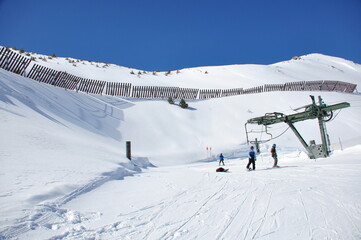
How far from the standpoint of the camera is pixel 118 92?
20438 mm

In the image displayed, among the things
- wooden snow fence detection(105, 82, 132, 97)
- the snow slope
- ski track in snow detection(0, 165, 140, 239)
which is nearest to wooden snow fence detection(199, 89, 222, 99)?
wooden snow fence detection(105, 82, 132, 97)

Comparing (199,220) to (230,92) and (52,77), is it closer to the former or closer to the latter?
(52,77)

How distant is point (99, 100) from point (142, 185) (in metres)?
13.8

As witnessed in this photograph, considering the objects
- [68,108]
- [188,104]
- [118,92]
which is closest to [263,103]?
[188,104]

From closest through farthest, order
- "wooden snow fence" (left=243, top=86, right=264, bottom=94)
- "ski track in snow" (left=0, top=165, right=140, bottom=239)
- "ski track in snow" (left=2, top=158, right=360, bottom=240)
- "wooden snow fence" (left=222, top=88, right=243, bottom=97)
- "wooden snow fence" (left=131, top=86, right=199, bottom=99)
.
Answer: "ski track in snow" (left=0, top=165, right=140, bottom=239) < "ski track in snow" (left=2, top=158, right=360, bottom=240) < "wooden snow fence" (left=131, top=86, right=199, bottom=99) < "wooden snow fence" (left=222, top=88, right=243, bottom=97) < "wooden snow fence" (left=243, top=86, right=264, bottom=94)

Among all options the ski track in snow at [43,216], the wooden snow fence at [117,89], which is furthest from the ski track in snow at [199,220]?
the wooden snow fence at [117,89]

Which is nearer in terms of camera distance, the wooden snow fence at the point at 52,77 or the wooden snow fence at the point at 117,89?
the wooden snow fence at the point at 52,77

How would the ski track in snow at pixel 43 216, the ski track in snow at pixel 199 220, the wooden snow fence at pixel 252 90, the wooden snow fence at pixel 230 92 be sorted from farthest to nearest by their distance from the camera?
the wooden snow fence at pixel 252 90 < the wooden snow fence at pixel 230 92 < the ski track in snow at pixel 199 220 < the ski track in snow at pixel 43 216

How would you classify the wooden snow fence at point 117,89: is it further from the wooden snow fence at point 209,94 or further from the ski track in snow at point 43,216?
the ski track in snow at point 43,216

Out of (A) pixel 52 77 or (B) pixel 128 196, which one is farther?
(A) pixel 52 77

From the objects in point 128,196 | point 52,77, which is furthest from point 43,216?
point 52,77

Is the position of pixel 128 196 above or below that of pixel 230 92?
below

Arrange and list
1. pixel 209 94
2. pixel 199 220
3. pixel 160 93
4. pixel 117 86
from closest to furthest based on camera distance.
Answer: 1. pixel 199 220
2. pixel 117 86
3. pixel 160 93
4. pixel 209 94

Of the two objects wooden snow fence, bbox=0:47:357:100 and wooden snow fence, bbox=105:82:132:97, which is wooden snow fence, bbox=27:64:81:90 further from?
wooden snow fence, bbox=105:82:132:97
